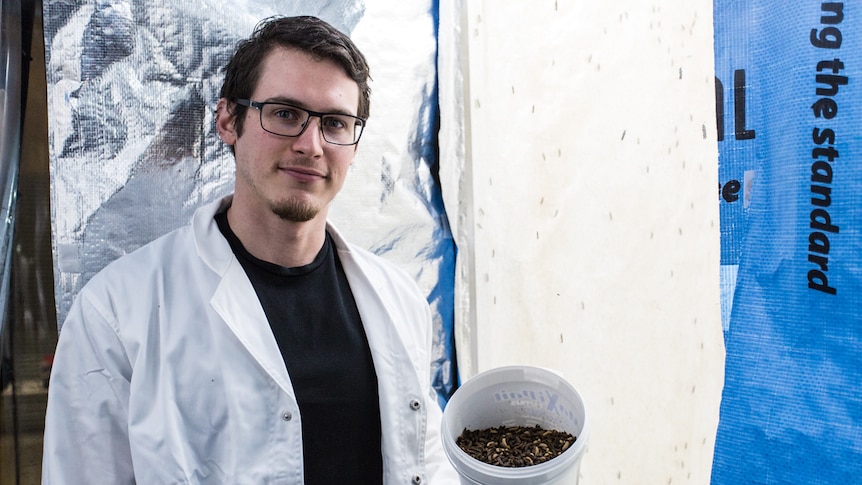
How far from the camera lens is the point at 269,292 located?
1.11m

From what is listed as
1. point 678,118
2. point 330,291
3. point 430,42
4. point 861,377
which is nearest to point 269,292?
point 330,291

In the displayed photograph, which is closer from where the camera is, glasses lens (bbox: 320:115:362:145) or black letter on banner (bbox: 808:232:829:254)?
black letter on banner (bbox: 808:232:829:254)

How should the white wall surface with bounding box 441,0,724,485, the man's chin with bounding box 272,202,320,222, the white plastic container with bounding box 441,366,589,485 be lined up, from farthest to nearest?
the white wall surface with bounding box 441,0,724,485 < the man's chin with bounding box 272,202,320,222 < the white plastic container with bounding box 441,366,589,485

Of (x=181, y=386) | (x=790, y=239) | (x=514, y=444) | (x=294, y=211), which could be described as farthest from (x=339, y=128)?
(x=790, y=239)

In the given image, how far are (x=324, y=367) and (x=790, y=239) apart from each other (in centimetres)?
83

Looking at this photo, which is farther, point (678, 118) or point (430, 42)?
point (430, 42)

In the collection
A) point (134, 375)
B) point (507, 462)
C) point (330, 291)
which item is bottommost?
point (507, 462)

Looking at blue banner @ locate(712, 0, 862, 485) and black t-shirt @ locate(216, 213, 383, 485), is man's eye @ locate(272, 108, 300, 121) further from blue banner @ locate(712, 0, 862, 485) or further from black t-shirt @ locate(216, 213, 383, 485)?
blue banner @ locate(712, 0, 862, 485)

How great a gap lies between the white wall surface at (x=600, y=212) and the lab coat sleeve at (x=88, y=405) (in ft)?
2.46

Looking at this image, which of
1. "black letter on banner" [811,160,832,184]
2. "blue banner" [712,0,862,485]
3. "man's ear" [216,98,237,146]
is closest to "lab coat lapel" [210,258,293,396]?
"man's ear" [216,98,237,146]

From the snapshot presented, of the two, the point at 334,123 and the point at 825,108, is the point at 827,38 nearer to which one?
the point at 825,108

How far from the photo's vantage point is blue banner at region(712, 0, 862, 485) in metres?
0.99

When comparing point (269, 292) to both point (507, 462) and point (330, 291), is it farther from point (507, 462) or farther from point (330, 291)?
point (507, 462)

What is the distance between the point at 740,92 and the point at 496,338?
28.2 inches
